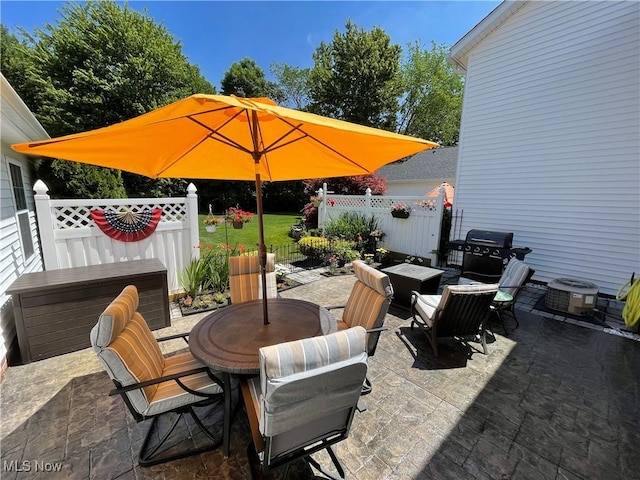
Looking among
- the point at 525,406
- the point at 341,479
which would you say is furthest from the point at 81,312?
the point at 525,406

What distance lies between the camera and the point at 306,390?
1.33m

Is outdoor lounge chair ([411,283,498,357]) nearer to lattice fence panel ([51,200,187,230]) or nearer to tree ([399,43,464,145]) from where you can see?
lattice fence panel ([51,200,187,230])

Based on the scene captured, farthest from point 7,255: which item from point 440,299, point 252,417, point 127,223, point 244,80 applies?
point 244,80

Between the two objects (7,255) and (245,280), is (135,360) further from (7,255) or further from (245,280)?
(7,255)

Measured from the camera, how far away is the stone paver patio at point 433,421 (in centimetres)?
194

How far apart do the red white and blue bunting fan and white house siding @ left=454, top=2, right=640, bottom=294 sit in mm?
7134

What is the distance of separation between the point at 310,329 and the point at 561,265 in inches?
244

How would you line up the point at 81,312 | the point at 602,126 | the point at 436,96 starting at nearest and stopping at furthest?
the point at 81,312, the point at 602,126, the point at 436,96

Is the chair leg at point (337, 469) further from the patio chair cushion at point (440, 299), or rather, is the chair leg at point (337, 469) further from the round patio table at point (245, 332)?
the patio chair cushion at point (440, 299)

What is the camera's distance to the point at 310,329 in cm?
233

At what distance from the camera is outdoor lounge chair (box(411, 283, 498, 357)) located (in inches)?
119

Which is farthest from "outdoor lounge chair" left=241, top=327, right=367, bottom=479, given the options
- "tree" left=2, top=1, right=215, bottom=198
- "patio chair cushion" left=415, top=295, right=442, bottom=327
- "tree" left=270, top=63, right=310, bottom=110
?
"tree" left=270, top=63, right=310, bottom=110

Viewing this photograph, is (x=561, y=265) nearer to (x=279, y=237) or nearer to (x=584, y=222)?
(x=584, y=222)

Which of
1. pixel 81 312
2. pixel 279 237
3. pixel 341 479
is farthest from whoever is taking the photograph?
pixel 279 237
